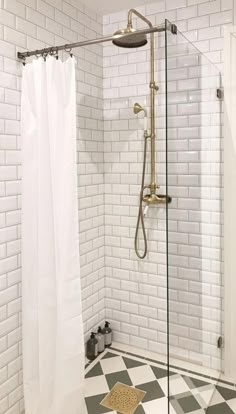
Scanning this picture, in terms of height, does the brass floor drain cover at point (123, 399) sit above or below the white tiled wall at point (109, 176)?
below

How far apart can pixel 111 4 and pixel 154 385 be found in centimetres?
274

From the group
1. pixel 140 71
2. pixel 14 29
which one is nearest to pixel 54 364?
pixel 14 29

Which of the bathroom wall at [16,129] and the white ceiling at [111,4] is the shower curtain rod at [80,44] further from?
the white ceiling at [111,4]

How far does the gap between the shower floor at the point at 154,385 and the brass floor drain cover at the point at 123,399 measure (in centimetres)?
3

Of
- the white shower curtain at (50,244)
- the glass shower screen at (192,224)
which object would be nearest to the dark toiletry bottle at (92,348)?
the white shower curtain at (50,244)

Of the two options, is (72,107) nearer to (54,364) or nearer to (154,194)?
(154,194)

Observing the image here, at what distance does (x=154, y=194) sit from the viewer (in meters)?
2.52

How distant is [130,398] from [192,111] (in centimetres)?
182

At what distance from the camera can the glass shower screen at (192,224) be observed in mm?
1623

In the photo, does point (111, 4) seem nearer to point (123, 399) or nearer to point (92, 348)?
point (92, 348)

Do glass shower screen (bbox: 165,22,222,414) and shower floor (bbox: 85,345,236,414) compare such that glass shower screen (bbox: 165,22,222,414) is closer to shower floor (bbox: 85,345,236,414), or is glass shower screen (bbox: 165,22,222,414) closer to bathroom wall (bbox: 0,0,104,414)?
shower floor (bbox: 85,345,236,414)

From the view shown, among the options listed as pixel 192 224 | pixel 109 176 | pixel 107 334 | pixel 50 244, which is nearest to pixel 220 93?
pixel 192 224

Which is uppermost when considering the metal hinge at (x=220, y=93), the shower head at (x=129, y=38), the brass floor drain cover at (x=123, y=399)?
the shower head at (x=129, y=38)

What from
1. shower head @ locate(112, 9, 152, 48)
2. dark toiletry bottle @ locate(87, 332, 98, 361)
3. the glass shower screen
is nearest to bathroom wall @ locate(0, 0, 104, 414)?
dark toiletry bottle @ locate(87, 332, 98, 361)
